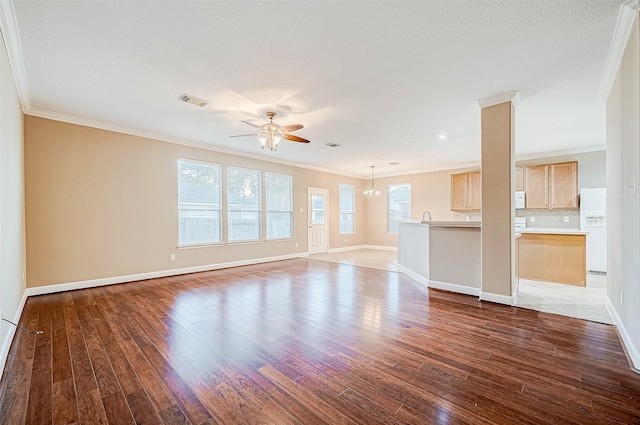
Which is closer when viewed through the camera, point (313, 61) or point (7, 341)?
point (7, 341)

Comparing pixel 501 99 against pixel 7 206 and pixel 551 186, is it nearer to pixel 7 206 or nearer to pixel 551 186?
pixel 551 186

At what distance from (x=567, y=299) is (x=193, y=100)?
19.1 ft

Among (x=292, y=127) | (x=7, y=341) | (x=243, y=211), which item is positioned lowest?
(x=7, y=341)

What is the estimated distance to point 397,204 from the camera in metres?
9.75

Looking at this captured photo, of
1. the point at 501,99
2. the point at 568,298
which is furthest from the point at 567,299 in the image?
the point at 501,99

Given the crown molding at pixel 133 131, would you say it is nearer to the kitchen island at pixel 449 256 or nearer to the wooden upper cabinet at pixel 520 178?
the kitchen island at pixel 449 256

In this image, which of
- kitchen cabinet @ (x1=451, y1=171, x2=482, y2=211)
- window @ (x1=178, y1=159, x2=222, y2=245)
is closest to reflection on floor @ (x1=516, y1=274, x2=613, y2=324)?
kitchen cabinet @ (x1=451, y1=171, x2=482, y2=211)

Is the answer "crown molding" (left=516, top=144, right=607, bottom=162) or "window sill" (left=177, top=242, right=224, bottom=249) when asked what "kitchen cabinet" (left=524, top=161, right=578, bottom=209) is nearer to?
"crown molding" (left=516, top=144, right=607, bottom=162)

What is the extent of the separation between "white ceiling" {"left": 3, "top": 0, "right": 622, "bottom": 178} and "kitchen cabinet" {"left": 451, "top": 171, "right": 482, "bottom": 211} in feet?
9.35

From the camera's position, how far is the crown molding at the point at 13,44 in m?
2.14

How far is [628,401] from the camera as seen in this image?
174cm

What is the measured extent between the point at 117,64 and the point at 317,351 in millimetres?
3493

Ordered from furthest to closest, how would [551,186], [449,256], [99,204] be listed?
[551,186]
[99,204]
[449,256]

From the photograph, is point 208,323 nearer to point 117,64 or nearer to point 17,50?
point 117,64
